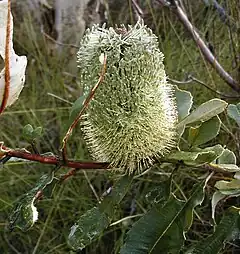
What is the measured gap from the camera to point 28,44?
2.66 metres

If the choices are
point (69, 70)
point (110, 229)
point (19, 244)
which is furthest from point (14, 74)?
point (69, 70)

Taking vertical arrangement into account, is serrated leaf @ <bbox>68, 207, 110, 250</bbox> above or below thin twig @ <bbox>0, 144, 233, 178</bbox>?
below

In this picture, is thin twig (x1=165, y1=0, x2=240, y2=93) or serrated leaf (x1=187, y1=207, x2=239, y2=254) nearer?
serrated leaf (x1=187, y1=207, x2=239, y2=254)

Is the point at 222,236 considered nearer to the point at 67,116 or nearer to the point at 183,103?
the point at 183,103

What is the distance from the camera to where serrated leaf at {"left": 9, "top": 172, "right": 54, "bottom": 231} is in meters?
0.73

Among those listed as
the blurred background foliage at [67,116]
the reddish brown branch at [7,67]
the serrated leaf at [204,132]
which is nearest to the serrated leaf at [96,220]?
the serrated leaf at [204,132]

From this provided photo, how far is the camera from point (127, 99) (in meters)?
0.77

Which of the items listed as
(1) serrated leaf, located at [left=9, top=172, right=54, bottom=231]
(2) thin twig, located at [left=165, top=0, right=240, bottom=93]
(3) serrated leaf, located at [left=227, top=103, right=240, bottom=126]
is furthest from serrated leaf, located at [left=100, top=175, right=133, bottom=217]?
(2) thin twig, located at [left=165, top=0, right=240, bottom=93]

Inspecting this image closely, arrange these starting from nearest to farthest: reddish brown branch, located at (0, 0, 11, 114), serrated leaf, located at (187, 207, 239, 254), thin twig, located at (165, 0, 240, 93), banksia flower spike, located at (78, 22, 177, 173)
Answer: reddish brown branch, located at (0, 0, 11, 114)
banksia flower spike, located at (78, 22, 177, 173)
serrated leaf, located at (187, 207, 239, 254)
thin twig, located at (165, 0, 240, 93)

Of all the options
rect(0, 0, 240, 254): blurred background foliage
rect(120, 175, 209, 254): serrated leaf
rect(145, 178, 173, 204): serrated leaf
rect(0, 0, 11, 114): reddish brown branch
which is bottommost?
rect(0, 0, 240, 254): blurred background foliage

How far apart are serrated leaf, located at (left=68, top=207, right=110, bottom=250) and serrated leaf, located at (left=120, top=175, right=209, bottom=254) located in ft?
0.14

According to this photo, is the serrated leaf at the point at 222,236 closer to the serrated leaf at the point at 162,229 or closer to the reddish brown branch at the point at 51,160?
the serrated leaf at the point at 162,229

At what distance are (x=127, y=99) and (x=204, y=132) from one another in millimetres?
177

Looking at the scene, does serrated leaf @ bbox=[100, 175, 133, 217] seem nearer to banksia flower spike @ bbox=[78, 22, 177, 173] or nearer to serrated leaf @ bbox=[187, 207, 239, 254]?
banksia flower spike @ bbox=[78, 22, 177, 173]
